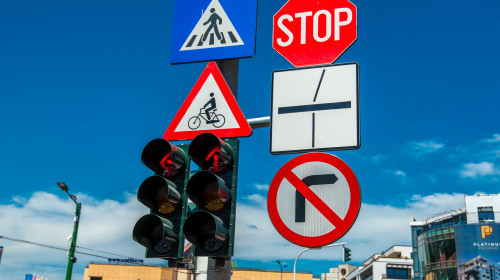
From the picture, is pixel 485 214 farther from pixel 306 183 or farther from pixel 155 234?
pixel 306 183

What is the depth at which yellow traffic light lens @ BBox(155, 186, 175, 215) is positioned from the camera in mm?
4141

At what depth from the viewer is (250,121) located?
481 centimetres

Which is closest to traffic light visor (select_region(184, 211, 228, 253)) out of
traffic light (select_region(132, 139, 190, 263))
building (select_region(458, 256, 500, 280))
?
traffic light (select_region(132, 139, 190, 263))

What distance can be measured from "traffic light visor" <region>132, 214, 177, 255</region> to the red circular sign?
80cm

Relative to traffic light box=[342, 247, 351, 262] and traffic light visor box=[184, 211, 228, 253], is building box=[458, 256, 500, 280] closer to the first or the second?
traffic light box=[342, 247, 351, 262]

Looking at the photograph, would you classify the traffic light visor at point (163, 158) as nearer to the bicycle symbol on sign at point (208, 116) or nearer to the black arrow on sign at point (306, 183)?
the bicycle symbol on sign at point (208, 116)

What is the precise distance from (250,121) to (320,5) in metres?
1.21

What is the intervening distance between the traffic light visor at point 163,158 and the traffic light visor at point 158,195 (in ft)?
0.32

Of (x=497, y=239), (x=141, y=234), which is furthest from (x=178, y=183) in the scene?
(x=497, y=239)

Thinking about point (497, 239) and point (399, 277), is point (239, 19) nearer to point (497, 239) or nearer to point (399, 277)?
point (497, 239)

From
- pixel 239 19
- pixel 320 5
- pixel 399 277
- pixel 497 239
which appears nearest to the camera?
pixel 320 5

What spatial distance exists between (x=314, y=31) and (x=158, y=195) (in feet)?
5.26

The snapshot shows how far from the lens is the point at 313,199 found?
138 inches

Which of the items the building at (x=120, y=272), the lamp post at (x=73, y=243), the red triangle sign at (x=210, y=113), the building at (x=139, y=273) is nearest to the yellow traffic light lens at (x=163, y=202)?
the red triangle sign at (x=210, y=113)
